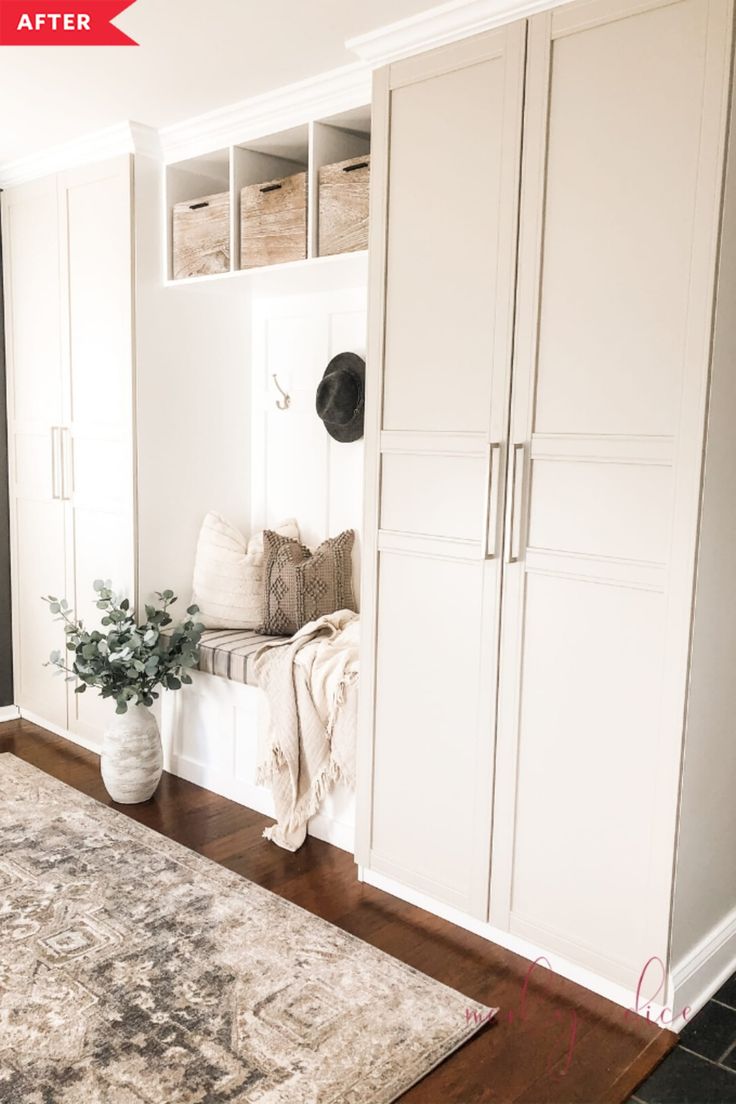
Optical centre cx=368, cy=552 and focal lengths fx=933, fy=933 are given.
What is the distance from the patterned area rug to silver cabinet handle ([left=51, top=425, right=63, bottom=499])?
1.58m

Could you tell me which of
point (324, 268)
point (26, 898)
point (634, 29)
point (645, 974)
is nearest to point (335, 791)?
point (26, 898)

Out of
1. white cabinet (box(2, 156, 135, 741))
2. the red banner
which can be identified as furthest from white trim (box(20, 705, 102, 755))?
the red banner

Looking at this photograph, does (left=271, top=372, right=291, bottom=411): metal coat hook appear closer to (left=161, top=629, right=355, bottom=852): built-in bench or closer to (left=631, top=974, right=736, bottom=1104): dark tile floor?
(left=161, top=629, right=355, bottom=852): built-in bench

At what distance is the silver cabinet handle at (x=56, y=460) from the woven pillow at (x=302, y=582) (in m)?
1.02

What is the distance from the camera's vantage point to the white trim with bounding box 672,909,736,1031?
2199 mm

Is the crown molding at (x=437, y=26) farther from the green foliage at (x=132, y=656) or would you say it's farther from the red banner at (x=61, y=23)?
the green foliage at (x=132, y=656)

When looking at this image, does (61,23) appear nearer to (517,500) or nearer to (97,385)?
(97,385)

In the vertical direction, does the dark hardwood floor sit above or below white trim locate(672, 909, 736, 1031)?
below

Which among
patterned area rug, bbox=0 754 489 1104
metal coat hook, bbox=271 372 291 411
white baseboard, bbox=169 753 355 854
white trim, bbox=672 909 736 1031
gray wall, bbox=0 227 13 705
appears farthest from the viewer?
gray wall, bbox=0 227 13 705

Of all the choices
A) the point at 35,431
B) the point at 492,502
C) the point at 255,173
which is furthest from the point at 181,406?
the point at 492,502

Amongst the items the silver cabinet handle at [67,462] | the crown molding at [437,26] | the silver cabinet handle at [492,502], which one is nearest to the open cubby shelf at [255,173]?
the crown molding at [437,26]

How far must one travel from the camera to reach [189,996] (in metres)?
2.23

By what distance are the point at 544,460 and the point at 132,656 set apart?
1.75 metres

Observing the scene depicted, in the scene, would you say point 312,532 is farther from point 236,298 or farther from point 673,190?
point 673,190
